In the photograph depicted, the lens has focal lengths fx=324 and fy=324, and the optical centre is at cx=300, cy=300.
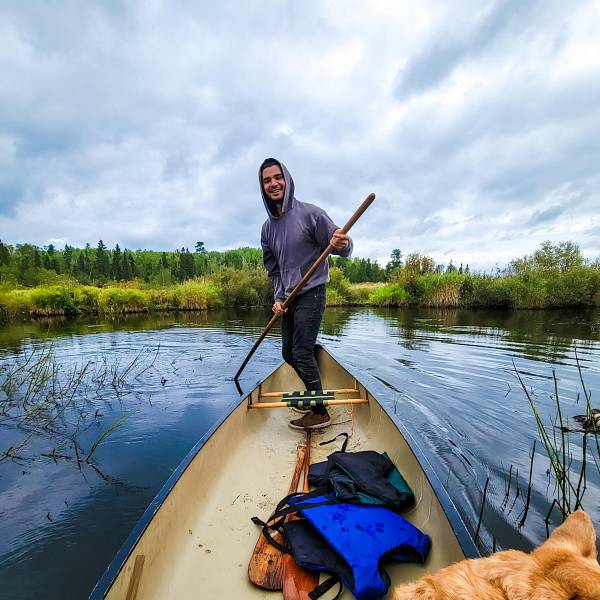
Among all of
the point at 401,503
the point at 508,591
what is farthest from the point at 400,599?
the point at 401,503

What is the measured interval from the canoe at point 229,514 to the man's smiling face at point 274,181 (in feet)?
6.92

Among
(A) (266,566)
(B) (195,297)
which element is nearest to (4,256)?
(B) (195,297)

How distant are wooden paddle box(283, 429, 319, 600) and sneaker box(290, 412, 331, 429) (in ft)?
5.46

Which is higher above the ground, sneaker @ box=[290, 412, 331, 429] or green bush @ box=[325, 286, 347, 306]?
green bush @ box=[325, 286, 347, 306]

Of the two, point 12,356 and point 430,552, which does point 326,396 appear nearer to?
point 430,552

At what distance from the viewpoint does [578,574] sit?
608 millimetres

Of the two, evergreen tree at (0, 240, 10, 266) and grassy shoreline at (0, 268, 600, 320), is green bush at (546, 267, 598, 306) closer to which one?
grassy shoreline at (0, 268, 600, 320)

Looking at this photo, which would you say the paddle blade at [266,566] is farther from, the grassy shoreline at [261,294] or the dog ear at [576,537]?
the grassy shoreline at [261,294]

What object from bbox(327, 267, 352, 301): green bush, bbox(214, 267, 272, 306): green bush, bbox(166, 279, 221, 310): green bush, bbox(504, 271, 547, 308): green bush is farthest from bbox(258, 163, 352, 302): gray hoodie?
bbox(327, 267, 352, 301): green bush

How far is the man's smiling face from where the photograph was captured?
3.28 metres

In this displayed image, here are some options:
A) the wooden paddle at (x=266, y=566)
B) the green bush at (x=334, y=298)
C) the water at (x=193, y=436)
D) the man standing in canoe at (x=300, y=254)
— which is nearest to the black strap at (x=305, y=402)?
the man standing in canoe at (x=300, y=254)

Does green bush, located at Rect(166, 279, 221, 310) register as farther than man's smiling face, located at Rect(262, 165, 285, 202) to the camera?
Yes

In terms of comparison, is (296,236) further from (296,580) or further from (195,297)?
(195,297)

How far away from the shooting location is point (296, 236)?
3307 millimetres
